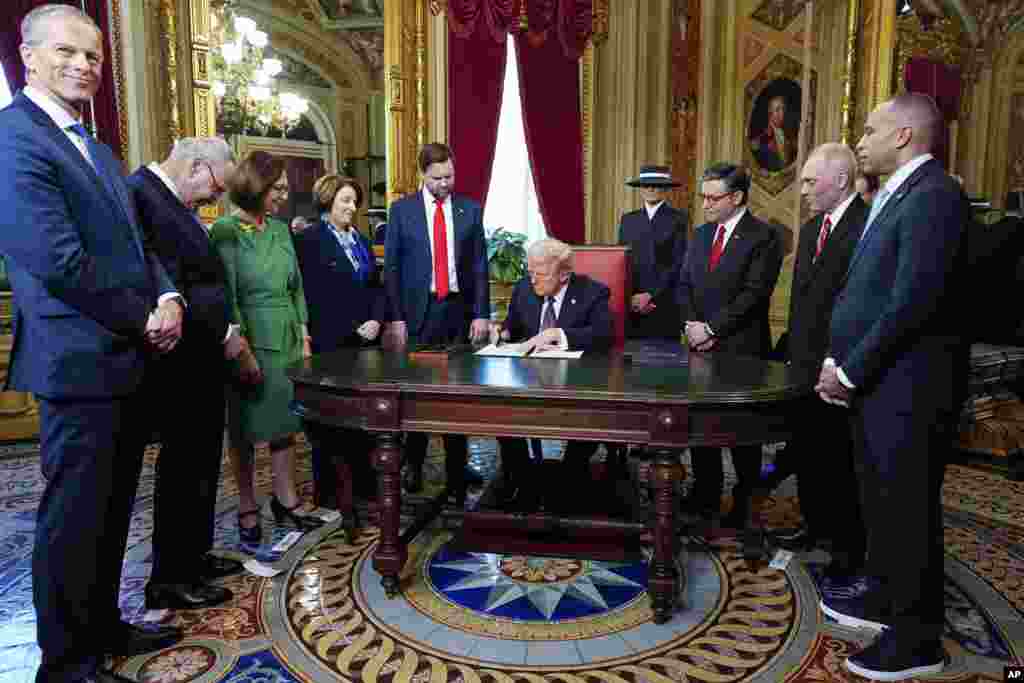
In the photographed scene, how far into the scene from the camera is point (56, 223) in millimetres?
1933

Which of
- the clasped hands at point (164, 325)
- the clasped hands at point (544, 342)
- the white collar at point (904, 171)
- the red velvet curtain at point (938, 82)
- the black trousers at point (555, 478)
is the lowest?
the black trousers at point (555, 478)

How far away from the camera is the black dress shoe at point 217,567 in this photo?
3.00 m

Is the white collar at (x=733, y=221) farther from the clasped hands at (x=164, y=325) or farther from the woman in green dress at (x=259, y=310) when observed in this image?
the clasped hands at (x=164, y=325)

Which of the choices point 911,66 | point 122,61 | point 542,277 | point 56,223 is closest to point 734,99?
point 911,66

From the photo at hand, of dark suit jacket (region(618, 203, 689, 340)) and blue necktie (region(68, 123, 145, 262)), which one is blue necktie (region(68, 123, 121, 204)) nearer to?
blue necktie (region(68, 123, 145, 262))

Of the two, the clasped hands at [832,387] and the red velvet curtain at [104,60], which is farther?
the red velvet curtain at [104,60]

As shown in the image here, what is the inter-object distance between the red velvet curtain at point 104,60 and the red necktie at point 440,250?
104 inches

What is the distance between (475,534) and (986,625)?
202 cm

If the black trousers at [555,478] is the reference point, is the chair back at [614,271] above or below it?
above

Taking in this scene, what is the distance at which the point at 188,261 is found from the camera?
2656 millimetres

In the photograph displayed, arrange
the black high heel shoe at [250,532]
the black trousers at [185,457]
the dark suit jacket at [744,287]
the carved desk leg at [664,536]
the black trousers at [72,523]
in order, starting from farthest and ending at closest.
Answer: the dark suit jacket at [744,287] → the black high heel shoe at [250,532] → the black trousers at [185,457] → the carved desk leg at [664,536] → the black trousers at [72,523]

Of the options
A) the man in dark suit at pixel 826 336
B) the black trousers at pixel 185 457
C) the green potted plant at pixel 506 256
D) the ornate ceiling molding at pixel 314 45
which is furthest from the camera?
the green potted plant at pixel 506 256

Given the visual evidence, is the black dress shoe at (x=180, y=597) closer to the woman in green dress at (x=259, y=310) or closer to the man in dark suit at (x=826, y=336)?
the woman in green dress at (x=259, y=310)

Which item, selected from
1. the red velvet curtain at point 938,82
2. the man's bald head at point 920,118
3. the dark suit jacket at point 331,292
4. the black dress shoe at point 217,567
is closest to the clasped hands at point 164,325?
the black dress shoe at point 217,567
